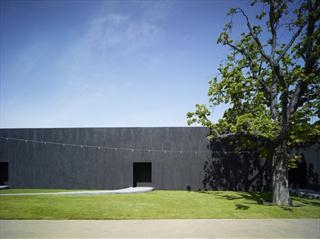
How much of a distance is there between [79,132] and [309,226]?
14.2 meters

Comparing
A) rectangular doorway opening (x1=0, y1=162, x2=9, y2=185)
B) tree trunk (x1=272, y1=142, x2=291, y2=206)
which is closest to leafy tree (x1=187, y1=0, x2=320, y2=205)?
tree trunk (x1=272, y1=142, x2=291, y2=206)

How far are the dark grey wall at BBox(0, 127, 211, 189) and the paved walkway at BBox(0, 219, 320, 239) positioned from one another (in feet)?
31.7

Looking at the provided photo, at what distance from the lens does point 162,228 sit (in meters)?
A: 7.58

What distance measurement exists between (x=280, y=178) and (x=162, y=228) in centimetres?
690

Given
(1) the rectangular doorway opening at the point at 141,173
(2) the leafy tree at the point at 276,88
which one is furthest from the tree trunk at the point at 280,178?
(1) the rectangular doorway opening at the point at 141,173

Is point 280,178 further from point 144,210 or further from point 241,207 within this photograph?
point 144,210

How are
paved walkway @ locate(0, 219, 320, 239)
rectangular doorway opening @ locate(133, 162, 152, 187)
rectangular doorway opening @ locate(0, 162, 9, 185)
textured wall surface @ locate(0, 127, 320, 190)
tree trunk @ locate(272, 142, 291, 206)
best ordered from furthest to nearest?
rectangular doorway opening @ locate(0, 162, 9, 185), rectangular doorway opening @ locate(133, 162, 152, 187), textured wall surface @ locate(0, 127, 320, 190), tree trunk @ locate(272, 142, 291, 206), paved walkway @ locate(0, 219, 320, 239)

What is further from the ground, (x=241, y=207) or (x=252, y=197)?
(x=241, y=207)

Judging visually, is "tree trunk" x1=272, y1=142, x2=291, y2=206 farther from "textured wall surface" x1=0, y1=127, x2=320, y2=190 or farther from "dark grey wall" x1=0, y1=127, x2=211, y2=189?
"dark grey wall" x1=0, y1=127, x2=211, y2=189

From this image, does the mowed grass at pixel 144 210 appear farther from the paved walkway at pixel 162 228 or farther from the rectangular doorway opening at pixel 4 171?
the rectangular doorway opening at pixel 4 171

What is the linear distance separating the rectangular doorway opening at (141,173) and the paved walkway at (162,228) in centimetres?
1090

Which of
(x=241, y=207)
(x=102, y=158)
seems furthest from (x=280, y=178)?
(x=102, y=158)

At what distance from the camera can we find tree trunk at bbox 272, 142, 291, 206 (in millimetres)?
12117

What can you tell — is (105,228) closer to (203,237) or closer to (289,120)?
(203,237)
